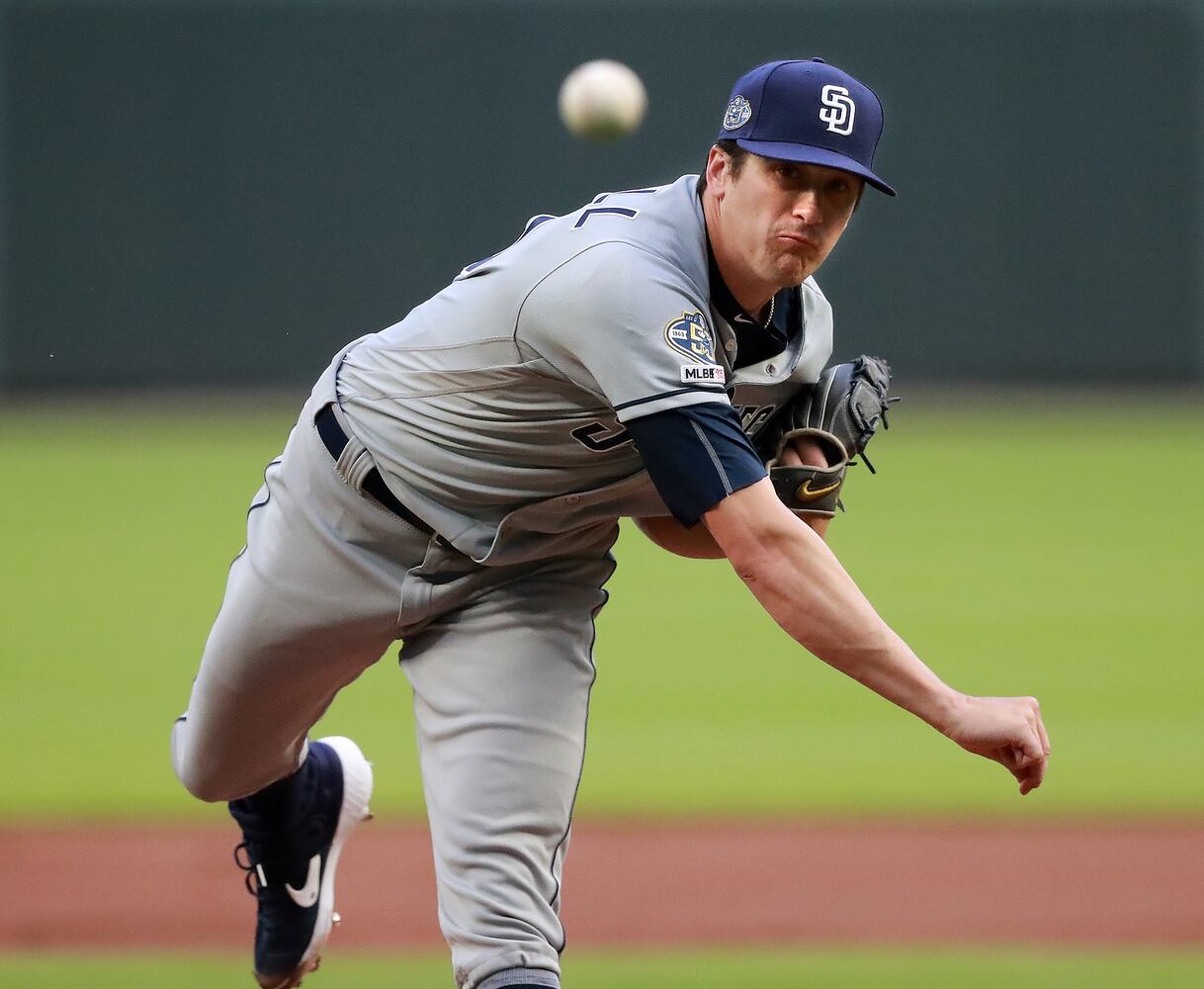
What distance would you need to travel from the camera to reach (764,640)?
8.37m

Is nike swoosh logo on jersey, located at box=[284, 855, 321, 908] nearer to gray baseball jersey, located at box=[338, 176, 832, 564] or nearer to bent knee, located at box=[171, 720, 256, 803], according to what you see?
bent knee, located at box=[171, 720, 256, 803]

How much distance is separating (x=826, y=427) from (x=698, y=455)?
0.85 m

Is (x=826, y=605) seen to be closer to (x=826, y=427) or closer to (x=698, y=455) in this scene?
(x=698, y=455)

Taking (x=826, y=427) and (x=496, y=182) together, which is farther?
(x=496, y=182)

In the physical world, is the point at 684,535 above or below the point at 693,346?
below

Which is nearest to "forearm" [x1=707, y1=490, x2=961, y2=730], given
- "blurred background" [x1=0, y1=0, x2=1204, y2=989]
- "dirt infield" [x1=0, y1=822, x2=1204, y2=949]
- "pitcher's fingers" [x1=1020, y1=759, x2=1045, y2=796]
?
"pitcher's fingers" [x1=1020, y1=759, x2=1045, y2=796]

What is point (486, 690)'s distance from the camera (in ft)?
10.8

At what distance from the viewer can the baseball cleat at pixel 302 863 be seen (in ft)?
12.8

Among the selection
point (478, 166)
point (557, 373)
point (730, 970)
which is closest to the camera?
point (557, 373)

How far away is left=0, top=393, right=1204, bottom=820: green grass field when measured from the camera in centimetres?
598

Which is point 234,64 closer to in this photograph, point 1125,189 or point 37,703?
point 1125,189

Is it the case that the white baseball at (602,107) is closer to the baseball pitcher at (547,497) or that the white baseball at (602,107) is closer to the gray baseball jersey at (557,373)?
the baseball pitcher at (547,497)

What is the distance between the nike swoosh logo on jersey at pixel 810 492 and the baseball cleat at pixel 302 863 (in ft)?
4.38

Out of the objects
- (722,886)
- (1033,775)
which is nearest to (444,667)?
(1033,775)
